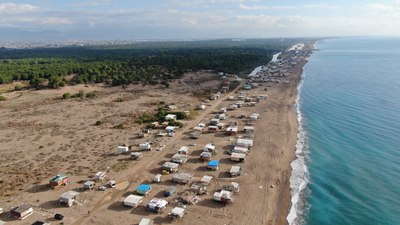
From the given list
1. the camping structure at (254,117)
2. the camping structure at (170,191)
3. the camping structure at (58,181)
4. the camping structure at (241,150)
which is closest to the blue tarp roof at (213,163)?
the camping structure at (241,150)

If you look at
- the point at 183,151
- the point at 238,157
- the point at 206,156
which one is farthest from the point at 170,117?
the point at 238,157

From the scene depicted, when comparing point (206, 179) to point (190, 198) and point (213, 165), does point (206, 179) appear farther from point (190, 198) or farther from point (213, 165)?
point (190, 198)

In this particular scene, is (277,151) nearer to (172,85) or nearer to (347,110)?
(347,110)

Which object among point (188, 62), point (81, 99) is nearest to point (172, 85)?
point (81, 99)

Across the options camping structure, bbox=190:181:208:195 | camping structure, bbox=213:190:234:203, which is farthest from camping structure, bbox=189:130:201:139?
camping structure, bbox=213:190:234:203

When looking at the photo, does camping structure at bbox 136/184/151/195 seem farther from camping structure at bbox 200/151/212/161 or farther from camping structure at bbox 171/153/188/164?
camping structure at bbox 200/151/212/161

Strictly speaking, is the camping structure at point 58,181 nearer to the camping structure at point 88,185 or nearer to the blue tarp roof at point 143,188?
the camping structure at point 88,185

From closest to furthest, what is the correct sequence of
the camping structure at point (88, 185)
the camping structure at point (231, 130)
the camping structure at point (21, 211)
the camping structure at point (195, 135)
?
the camping structure at point (21, 211) → the camping structure at point (88, 185) → the camping structure at point (195, 135) → the camping structure at point (231, 130)
